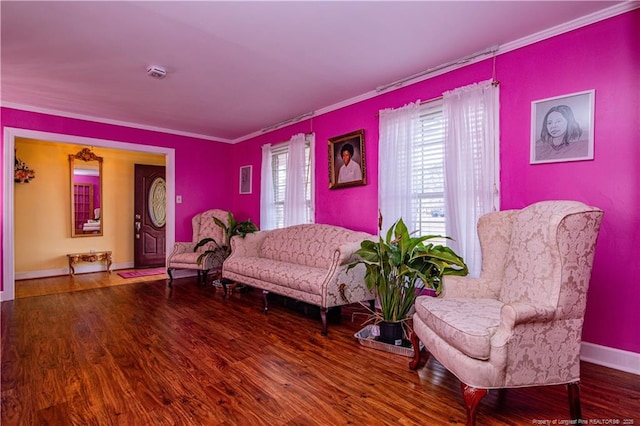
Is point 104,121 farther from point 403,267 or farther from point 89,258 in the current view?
point 403,267

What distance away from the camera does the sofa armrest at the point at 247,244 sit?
4363 mm

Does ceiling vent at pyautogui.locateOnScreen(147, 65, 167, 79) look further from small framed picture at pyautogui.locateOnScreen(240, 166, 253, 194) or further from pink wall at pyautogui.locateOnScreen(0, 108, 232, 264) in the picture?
small framed picture at pyautogui.locateOnScreen(240, 166, 253, 194)

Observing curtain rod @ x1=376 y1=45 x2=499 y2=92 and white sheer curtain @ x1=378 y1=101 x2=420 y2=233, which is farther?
white sheer curtain @ x1=378 y1=101 x2=420 y2=233

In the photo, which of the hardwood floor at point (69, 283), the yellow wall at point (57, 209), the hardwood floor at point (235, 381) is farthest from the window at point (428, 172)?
the yellow wall at point (57, 209)

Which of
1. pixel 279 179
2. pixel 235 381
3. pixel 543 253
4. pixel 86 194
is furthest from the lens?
pixel 86 194

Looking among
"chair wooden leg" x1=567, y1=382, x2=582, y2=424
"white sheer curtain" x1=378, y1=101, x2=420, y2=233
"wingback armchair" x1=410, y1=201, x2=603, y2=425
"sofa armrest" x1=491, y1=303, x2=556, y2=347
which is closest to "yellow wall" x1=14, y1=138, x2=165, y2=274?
"white sheer curtain" x1=378, y1=101, x2=420, y2=233

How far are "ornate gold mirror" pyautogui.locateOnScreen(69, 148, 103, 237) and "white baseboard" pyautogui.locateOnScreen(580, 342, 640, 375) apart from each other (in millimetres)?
7085

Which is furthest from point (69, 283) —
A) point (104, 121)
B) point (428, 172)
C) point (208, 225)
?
point (428, 172)

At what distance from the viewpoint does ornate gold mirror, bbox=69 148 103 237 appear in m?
5.88

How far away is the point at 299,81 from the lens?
348 cm

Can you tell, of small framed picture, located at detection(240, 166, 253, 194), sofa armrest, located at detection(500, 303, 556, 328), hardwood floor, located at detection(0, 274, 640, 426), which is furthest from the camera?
small framed picture, located at detection(240, 166, 253, 194)

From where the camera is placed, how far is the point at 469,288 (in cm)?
222

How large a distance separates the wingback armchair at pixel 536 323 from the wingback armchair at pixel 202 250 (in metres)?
3.83

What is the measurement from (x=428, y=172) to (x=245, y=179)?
358 centimetres
